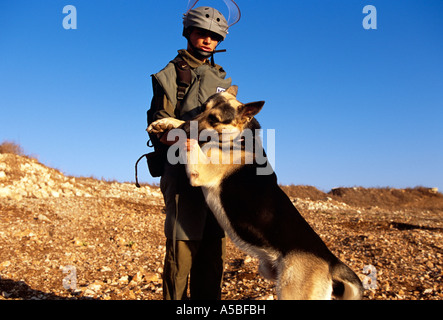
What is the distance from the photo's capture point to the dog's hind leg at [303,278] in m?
2.99

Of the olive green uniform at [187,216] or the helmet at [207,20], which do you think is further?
the helmet at [207,20]

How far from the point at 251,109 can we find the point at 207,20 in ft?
4.09

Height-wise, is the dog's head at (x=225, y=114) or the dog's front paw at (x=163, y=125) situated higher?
the dog's head at (x=225, y=114)

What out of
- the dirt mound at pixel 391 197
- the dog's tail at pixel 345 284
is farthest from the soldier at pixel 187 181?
the dirt mound at pixel 391 197

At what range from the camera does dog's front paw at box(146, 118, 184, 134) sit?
3.50 metres

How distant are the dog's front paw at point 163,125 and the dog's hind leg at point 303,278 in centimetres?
168

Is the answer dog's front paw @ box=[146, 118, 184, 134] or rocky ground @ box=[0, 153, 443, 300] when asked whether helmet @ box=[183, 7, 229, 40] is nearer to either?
dog's front paw @ box=[146, 118, 184, 134]

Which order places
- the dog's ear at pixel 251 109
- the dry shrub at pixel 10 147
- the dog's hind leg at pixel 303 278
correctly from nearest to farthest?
the dog's hind leg at pixel 303 278, the dog's ear at pixel 251 109, the dry shrub at pixel 10 147

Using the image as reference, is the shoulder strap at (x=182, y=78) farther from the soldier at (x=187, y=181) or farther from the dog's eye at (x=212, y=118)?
the dog's eye at (x=212, y=118)

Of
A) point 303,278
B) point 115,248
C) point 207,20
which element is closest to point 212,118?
point 207,20

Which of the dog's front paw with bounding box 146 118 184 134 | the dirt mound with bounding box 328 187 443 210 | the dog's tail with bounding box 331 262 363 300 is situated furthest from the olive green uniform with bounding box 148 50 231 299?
the dirt mound with bounding box 328 187 443 210

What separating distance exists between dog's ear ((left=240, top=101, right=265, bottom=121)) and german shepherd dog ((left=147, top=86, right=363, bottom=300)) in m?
0.01

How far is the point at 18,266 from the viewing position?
21.5 feet
